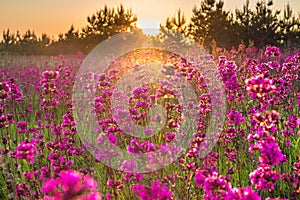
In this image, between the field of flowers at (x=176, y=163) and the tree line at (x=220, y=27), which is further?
the tree line at (x=220, y=27)

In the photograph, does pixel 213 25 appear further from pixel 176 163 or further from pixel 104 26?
pixel 176 163

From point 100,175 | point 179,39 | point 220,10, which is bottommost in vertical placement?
point 100,175

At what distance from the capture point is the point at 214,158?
288 cm

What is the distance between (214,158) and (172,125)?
0.39m

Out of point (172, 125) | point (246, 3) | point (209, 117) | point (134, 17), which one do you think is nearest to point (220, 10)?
point (246, 3)

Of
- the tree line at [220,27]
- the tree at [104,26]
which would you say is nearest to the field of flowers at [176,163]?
the tree line at [220,27]

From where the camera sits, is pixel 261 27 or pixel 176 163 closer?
pixel 176 163

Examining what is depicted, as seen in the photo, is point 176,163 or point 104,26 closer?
point 176,163

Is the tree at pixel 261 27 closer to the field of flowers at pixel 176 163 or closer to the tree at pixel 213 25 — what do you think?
the tree at pixel 213 25

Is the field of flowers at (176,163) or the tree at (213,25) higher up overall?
the tree at (213,25)

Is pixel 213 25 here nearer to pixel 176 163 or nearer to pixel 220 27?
pixel 220 27

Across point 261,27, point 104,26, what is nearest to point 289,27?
point 261,27

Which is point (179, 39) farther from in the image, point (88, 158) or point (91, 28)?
point (88, 158)

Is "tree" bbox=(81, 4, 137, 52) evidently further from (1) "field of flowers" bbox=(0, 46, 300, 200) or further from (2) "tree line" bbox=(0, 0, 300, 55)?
(1) "field of flowers" bbox=(0, 46, 300, 200)
